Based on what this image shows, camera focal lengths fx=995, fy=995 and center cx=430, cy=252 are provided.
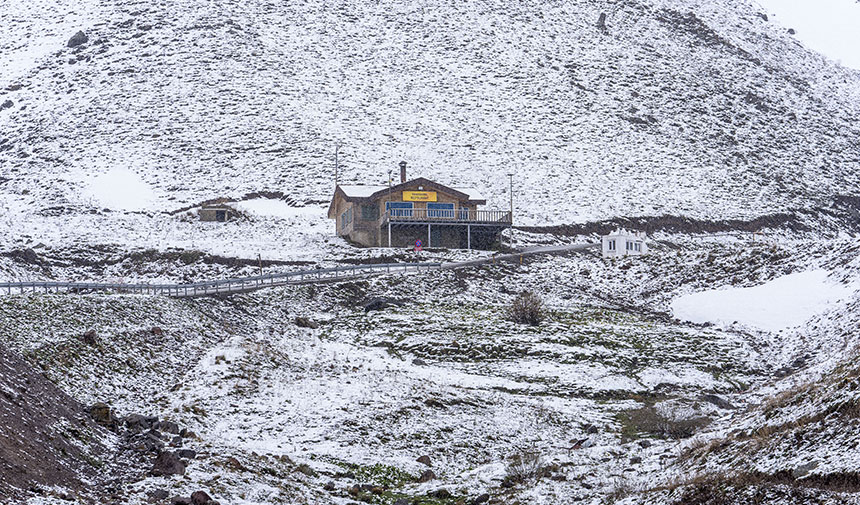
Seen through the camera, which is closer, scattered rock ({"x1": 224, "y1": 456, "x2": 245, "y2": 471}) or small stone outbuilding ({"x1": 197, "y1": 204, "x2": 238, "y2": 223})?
scattered rock ({"x1": 224, "y1": 456, "x2": 245, "y2": 471})

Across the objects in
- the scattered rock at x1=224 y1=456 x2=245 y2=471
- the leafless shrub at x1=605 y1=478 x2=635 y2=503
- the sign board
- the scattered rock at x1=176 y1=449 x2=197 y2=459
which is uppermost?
the sign board

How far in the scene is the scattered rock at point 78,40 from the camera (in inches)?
4181

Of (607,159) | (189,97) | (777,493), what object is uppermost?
(189,97)

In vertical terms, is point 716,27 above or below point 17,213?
above

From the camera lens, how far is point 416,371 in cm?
3475

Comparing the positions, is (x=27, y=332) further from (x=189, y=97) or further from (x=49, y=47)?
(x=49, y=47)

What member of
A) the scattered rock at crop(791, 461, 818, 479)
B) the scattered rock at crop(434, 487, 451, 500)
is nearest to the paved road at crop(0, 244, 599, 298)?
the scattered rock at crop(434, 487, 451, 500)

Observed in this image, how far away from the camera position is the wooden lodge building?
210 feet

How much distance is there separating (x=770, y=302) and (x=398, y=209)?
2712cm

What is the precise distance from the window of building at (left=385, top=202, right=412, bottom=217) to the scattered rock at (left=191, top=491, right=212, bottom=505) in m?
43.6

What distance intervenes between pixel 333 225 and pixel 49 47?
52124 mm

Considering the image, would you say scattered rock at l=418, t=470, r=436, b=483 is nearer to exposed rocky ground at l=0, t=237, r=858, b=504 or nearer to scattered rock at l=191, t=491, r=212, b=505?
exposed rocky ground at l=0, t=237, r=858, b=504

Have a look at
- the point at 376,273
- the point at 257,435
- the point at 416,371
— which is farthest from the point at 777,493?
the point at 376,273

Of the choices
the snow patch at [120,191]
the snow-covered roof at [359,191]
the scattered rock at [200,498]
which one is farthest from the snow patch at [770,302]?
the snow patch at [120,191]
